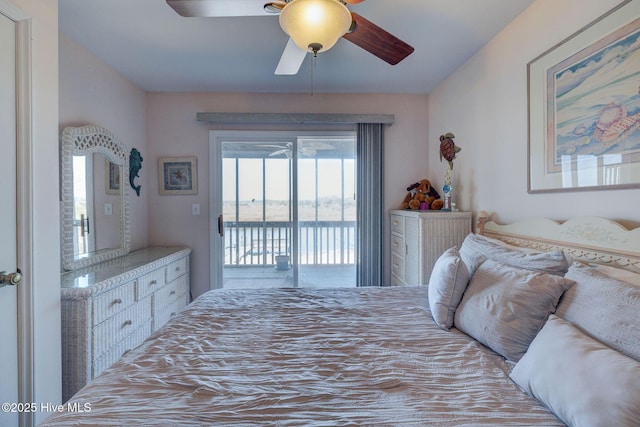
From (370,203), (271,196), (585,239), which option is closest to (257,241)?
(271,196)

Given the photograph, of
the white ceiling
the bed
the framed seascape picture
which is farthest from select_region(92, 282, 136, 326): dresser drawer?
the framed seascape picture

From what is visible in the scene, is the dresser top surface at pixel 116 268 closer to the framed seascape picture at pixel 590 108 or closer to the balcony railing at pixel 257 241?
the balcony railing at pixel 257 241

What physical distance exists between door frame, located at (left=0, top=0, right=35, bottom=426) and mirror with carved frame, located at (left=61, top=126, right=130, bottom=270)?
79 centimetres

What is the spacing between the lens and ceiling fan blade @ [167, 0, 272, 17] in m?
1.27

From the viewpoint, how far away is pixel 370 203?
3.24 m

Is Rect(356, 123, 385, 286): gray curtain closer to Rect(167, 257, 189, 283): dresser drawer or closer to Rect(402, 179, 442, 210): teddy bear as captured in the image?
Rect(402, 179, 442, 210): teddy bear

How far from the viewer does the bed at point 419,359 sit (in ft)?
2.68

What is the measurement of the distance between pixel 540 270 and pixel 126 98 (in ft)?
11.3

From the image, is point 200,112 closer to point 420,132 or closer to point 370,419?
point 420,132

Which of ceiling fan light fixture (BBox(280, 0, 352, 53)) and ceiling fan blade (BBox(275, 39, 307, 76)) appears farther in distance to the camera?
ceiling fan blade (BBox(275, 39, 307, 76))

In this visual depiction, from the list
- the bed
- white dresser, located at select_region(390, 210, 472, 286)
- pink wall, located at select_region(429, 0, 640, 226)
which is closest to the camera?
the bed

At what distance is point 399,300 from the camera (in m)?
1.78

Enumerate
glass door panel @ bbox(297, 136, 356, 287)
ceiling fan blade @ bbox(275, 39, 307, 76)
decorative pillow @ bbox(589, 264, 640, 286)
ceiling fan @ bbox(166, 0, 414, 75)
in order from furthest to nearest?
glass door panel @ bbox(297, 136, 356, 287) < ceiling fan blade @ bbox(275, 39, 307, 76) < ceiling fan @ bbox(166, 0, 414, 75) < decorative pillow @ bbox(589, 264, 640, 286)

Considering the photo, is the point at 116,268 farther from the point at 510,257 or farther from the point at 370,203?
the point at 510,257
